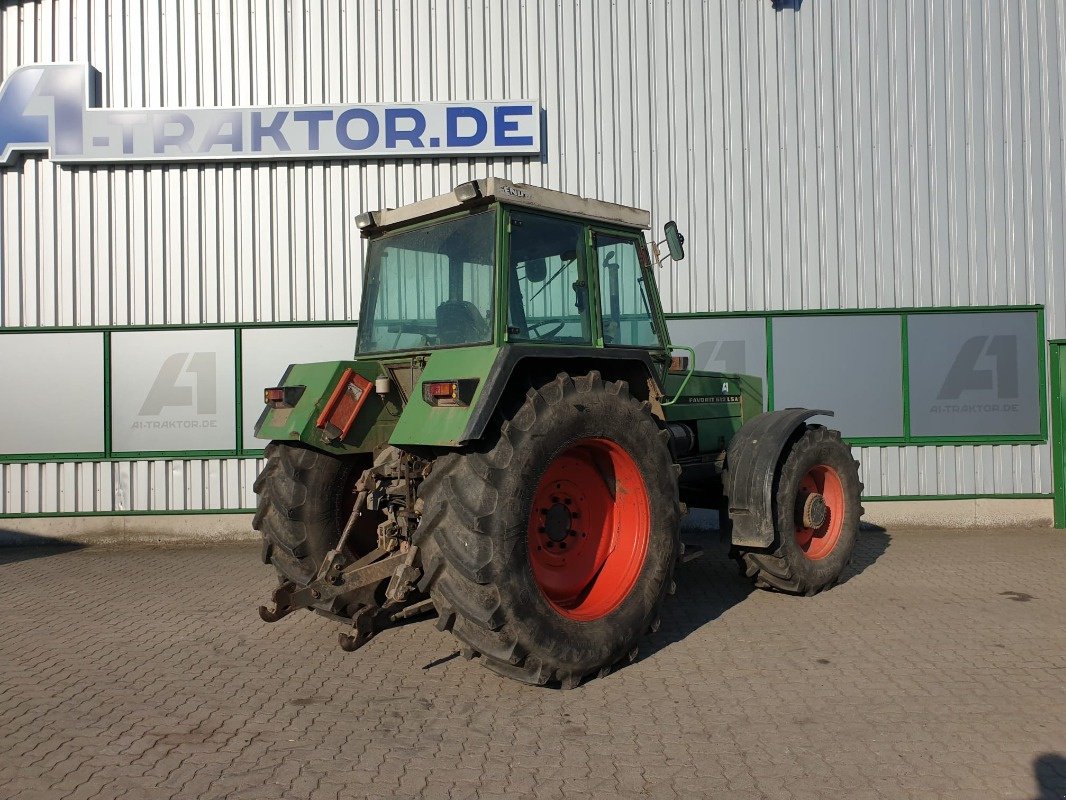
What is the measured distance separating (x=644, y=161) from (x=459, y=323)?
5.65 meters

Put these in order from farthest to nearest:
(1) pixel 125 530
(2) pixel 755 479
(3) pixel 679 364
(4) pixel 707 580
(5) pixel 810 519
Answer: (1) pixel 125 530, (4) pixel 707 580, (5) pixel 810 519, (3) pixel 679 364, (2) pixel 755 479

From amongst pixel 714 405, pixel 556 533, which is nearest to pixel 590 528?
pixel 556 533

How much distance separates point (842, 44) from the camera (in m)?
9.50

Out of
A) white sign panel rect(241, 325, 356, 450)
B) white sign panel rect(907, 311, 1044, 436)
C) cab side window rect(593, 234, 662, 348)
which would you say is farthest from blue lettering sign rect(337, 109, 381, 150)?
white sign panel rect(907, 311, 1044, 436)

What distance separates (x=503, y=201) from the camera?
14.8ft

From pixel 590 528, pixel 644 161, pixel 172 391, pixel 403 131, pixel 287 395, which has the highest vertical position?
pixel 403 131

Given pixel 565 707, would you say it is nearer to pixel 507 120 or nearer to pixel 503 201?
pixel 503 201

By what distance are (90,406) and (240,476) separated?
187cm

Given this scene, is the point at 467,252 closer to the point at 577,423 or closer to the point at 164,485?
the point at 577,423

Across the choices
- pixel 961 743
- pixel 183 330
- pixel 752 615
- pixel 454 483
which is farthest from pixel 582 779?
pixel 183 330

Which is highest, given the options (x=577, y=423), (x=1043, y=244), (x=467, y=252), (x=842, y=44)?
(x=842, y=44)

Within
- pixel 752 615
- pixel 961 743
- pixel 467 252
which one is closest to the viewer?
pixel 961 743

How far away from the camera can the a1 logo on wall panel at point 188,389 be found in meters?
9.27

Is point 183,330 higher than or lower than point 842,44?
lower
